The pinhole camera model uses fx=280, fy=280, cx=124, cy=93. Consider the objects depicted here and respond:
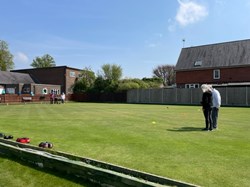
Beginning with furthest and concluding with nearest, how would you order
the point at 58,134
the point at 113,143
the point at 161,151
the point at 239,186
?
the point at 58,134, the point at 113,143, the point at 161,151, the point at 239,186

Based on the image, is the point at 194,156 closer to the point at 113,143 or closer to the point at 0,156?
the point at 113,143

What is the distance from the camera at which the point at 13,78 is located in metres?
53.8

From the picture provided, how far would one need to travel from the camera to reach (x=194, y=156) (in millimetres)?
6578

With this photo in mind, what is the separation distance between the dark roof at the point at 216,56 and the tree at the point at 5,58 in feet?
150

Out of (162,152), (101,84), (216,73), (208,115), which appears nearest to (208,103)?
(208,115)

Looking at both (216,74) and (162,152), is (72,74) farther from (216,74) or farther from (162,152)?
(162,152)

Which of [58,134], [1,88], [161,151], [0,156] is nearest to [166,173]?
[161,151]

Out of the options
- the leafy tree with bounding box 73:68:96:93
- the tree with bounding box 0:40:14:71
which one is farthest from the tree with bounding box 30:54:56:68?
the leafy tree with bounding box 73:68:96:93

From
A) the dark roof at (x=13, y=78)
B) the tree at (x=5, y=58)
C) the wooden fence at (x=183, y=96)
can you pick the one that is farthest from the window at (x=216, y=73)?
the tree at (x=5, y=58)

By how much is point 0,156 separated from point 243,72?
36.3 meters

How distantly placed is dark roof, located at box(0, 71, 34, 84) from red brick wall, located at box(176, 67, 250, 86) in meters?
30.9

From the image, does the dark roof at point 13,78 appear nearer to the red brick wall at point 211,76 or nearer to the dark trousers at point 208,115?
the red brick wall at point 211,76

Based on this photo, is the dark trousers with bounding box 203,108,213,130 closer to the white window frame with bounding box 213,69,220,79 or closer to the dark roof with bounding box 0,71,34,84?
the white window frame with bounding box 213,69,220,79

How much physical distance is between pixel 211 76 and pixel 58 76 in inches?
1187
